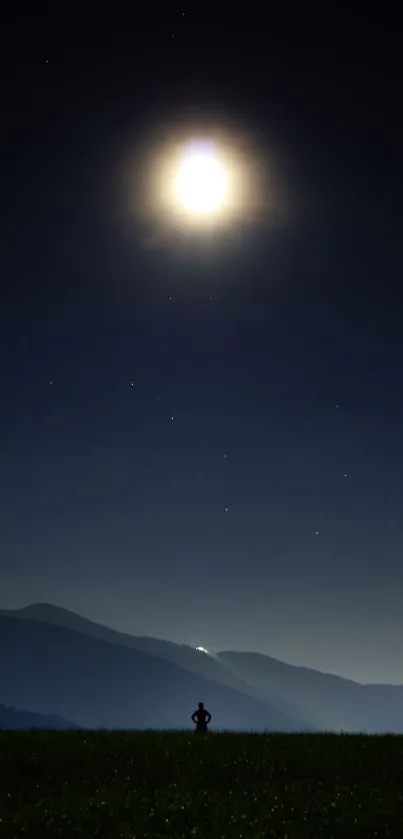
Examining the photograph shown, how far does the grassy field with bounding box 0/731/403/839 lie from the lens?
18.2m

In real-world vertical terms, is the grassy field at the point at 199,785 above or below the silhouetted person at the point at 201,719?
below

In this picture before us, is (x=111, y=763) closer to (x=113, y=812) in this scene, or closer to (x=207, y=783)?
(x=207, y=783)

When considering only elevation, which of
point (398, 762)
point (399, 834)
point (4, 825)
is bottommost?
point (4, 825)

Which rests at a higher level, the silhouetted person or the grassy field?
the silhouetted person

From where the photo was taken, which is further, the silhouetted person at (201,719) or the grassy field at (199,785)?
the silhouetted person at (201,719)

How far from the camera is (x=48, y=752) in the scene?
80.9ft

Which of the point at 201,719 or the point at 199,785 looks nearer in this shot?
the point at 199,785

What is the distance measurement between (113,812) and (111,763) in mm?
5429

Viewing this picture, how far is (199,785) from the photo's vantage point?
2231 centimetres

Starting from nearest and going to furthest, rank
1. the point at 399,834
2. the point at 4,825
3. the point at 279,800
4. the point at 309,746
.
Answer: the point at 4,825 < the point at 399,834 < the point at 279,800 < the point at 309,746

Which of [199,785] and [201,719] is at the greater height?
[201,719]

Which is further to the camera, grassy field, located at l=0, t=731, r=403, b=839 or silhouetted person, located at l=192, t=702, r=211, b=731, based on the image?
silhouetted person, located at l=192, t=702, r=211, b=731

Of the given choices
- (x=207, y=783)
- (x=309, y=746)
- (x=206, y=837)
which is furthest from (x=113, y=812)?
(x=309, y=746)

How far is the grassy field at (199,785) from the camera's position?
1819cm
